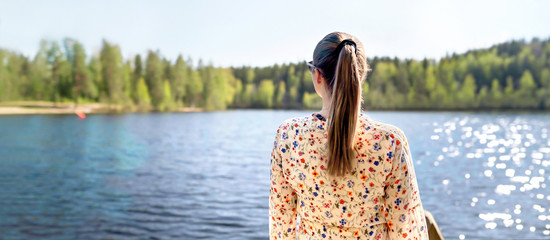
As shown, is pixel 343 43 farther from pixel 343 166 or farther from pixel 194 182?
pixel 194 182

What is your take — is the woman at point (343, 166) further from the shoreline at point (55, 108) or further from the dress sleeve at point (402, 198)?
the shoreline at point (55, 108)

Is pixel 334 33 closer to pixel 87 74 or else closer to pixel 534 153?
pixel 534 153

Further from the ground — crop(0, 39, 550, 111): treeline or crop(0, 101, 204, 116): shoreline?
crop(0, 39, 550, 111): treeline

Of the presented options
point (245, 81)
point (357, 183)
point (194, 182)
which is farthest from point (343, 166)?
point (245, 81)

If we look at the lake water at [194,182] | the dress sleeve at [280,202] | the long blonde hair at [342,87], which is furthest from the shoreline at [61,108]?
the long blonde hair at [342,87]

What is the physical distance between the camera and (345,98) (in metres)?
0.98

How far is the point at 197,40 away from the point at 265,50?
27.5 ft

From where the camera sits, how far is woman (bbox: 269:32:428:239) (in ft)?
3.28

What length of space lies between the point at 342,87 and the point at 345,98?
25mm

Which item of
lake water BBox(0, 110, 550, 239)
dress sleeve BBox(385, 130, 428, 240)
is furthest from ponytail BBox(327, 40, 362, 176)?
lake water BBox(0, 110, 550, 239)

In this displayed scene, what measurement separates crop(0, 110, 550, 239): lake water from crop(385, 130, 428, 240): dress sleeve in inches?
258

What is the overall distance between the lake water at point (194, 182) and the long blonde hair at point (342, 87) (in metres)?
6.68

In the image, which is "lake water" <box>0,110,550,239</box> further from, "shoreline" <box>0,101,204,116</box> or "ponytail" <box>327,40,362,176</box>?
"ponytail" <box>327,40,362,176</box>

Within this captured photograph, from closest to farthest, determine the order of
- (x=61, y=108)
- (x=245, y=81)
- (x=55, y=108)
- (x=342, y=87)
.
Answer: (x=342, y=87), (x=55, y=108), (x=61, y=108), (x=245, y=81)
